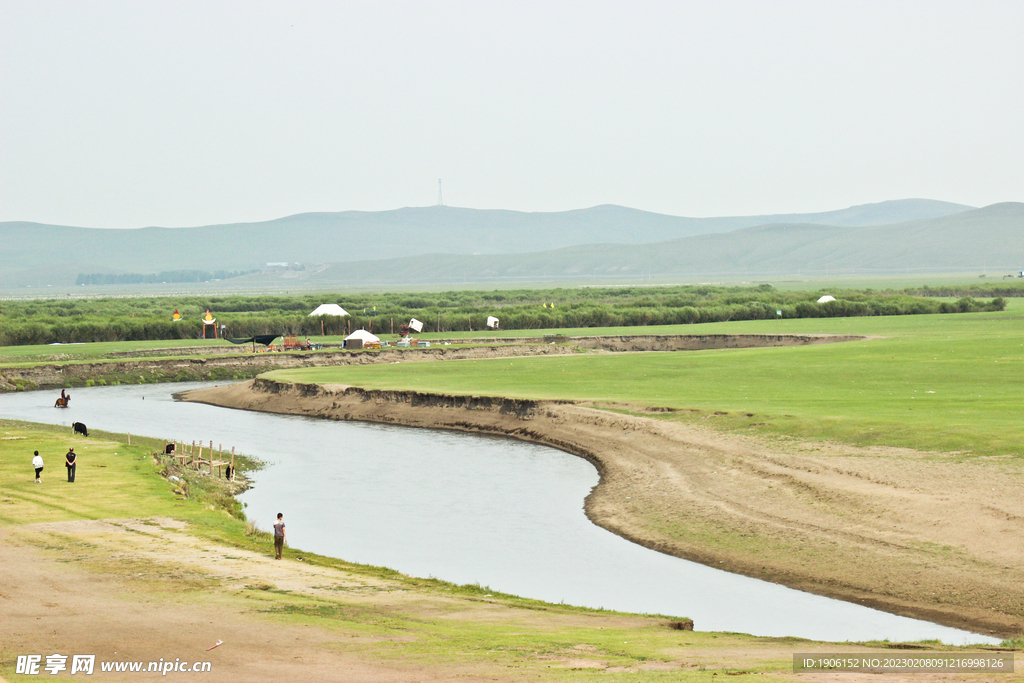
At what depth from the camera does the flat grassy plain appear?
3466cm

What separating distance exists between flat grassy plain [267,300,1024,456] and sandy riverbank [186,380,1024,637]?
219 centimetres

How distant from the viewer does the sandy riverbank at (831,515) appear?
72.3 ft

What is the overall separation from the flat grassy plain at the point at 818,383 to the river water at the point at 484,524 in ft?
23.0

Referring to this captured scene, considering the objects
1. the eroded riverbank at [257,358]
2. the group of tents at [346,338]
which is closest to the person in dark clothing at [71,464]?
the eroded riverbank at [257,358]

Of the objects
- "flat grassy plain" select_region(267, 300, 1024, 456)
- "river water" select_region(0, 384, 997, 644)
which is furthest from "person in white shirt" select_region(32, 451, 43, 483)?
"flat grassy plain" select_region(267, 300, 1024, 456)

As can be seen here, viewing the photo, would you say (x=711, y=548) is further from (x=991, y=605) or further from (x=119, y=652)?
(x=119, y=652)

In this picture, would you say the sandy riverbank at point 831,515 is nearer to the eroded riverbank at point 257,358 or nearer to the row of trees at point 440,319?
the eroded riverbank at point 257,358

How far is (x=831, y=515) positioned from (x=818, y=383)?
78.1 ft

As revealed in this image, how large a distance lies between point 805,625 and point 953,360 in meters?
37.1

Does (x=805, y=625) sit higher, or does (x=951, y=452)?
(x=951, y=452)

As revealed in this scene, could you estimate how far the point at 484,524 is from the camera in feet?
102

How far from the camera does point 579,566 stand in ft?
86.4

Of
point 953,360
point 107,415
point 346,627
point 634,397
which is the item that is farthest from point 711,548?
point 107,415

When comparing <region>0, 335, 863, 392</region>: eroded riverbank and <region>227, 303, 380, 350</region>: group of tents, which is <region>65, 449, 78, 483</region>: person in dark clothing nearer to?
<region>0, 335, 863, 392</region>: eroded riverbank
